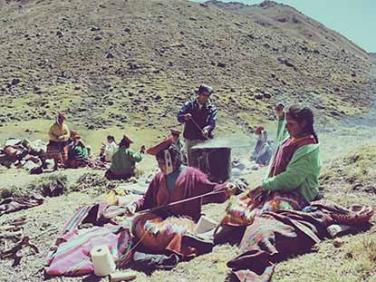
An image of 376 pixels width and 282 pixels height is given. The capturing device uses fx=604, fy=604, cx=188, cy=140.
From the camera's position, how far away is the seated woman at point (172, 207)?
5156 millimetres

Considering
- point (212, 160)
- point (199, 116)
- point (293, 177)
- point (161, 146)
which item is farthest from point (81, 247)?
point (199, 116)

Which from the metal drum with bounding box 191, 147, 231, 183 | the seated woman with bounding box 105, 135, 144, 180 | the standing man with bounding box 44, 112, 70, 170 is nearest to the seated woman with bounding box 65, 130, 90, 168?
the standing man with bounding box 44, 112, 70, 170

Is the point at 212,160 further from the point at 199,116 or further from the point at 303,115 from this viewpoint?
the point at 303,115

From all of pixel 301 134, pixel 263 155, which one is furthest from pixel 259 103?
pixel 301 134

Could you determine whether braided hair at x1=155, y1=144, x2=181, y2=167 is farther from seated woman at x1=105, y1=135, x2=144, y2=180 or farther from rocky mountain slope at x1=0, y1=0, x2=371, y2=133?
rocky mountain slope at x1=0, y1=0, x2=371, y2=133

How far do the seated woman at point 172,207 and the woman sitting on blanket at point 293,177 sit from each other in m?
0.32

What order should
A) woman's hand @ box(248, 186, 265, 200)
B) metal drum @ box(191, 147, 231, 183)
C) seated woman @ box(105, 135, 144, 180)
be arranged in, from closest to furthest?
1. woman's hand @ box(248, 186, 265, 200)
2. metal drum @ box(191, 147, 231, 183)
3. seated woman @ box(105, 135, 144, 180)

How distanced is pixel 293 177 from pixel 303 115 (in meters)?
0.54

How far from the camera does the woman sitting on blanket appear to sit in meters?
5.16

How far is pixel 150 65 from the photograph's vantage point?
4053 cm

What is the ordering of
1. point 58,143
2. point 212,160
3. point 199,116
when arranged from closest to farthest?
point 212,160 → point 199,116 → point 58,143

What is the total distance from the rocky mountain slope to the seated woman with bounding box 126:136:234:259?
2418cm

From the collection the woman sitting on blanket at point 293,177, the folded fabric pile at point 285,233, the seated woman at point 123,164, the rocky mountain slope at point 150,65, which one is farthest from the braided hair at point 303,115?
the rocky mountain slope at point 150,65

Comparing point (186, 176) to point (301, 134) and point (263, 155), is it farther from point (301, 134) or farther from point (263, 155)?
point (263, 155)
